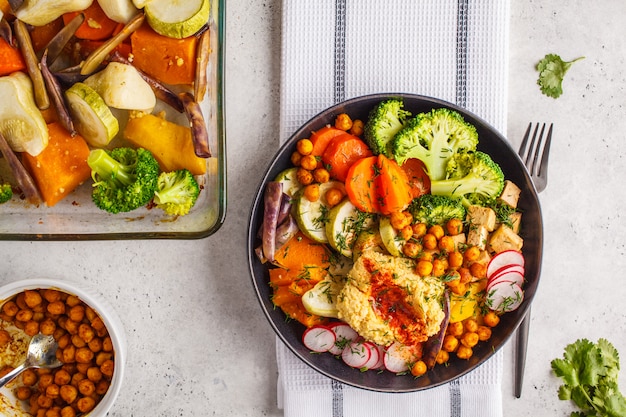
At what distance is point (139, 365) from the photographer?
2.13 metres

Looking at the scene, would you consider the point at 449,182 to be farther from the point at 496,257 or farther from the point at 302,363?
the point at 302,363

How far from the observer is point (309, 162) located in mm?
1873

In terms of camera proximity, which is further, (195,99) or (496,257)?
(496,257)

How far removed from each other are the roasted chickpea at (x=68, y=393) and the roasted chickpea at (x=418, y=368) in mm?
1066

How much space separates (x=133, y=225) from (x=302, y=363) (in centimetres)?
70

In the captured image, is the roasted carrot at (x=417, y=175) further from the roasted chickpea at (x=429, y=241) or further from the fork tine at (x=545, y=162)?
the fork tine at (x=545, y=162)

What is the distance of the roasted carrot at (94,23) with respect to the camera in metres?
1.76

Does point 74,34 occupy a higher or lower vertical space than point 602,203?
higher

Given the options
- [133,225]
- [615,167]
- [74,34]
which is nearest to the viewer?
[74,34]

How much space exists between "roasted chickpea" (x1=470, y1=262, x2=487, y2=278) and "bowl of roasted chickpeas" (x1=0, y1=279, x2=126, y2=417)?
3.61 ft

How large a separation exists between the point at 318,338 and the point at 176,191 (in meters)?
0.62

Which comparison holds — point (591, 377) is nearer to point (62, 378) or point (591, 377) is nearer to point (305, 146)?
point (305, 146)

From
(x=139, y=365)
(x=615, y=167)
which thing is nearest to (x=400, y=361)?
(x=139, y=365)

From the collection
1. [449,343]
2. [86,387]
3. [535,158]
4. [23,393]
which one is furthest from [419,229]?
[23,393]
